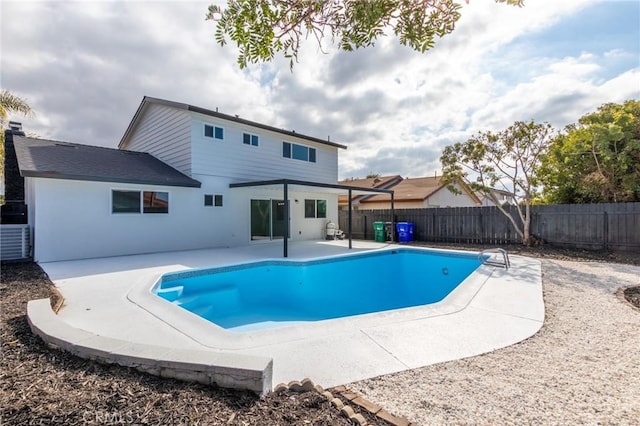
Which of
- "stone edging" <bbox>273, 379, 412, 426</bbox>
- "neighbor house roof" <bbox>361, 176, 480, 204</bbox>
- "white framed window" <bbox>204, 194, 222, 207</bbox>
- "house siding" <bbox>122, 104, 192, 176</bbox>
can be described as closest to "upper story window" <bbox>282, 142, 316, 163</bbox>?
"white framed window" <bbox>204, 194, 222, 207</bbox>

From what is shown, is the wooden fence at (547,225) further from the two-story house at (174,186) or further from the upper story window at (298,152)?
the two-story house at (174,186)

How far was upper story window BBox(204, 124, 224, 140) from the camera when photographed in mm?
11758

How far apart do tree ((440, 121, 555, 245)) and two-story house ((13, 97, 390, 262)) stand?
5.44 m

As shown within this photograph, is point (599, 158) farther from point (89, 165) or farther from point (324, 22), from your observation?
point (89, 165)

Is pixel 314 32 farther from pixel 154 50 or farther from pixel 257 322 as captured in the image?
pixel 154 50

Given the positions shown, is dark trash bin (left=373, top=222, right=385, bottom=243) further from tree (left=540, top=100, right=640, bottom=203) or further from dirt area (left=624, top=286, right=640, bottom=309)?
dirt area (left=624, top=286, right=640, bottom=309)

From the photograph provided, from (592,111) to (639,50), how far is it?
22.0 feet

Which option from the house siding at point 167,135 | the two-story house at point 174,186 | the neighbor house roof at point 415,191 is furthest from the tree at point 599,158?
the house siding at point 167,135

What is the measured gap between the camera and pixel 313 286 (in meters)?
8.32

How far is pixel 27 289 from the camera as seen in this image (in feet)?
17.5

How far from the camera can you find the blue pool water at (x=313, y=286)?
6324mm

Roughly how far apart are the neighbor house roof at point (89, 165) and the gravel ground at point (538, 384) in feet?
31.2

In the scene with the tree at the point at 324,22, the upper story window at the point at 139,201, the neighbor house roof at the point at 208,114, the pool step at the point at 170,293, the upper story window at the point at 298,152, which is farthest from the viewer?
the upper story window at the point at 298,152

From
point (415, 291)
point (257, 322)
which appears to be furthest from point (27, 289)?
point (415, 291)
